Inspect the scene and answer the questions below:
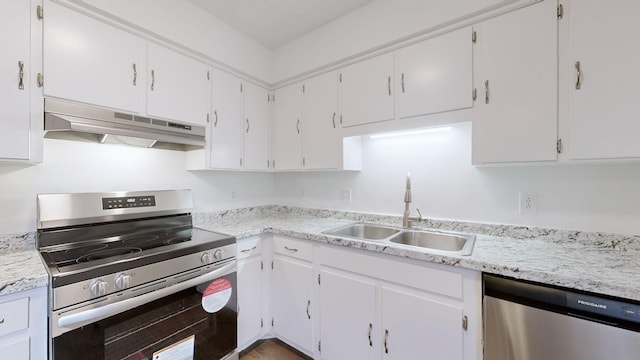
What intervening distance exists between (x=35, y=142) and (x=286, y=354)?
2.03m

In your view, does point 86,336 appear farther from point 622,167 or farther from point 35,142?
point 622,167

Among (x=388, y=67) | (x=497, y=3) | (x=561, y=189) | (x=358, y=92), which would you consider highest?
(x=497, y=3)

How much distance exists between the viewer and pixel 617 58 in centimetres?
115

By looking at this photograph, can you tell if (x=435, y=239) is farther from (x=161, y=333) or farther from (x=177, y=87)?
(x=177, y=87)

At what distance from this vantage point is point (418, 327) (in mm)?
1354

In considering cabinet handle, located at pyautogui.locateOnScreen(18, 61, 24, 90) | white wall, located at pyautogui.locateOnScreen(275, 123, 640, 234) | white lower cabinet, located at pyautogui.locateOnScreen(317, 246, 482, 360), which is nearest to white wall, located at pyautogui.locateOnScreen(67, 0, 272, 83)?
cabinet handle, located at pyautogui.locateOnScreen(18, 61, 24, 90)

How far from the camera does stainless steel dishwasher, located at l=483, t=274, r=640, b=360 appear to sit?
917mm

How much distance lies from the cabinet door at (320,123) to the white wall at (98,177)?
0.84 metres

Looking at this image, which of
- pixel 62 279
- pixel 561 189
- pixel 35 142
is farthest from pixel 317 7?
pixel 62 279

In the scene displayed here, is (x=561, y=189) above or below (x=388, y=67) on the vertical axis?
below

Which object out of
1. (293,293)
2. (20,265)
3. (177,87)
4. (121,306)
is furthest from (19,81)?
(293,293)

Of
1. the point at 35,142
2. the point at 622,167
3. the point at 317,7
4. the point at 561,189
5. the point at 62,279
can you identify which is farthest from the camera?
the point at 317,7

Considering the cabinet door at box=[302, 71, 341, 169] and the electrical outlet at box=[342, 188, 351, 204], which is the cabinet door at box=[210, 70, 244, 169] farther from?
the electrical outlet at box=[342, 188, 351, 204]

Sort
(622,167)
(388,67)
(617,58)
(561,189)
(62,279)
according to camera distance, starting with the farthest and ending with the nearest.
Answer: (388,67)
(561,189)
(622,167)
(617,58)
(62,279)
